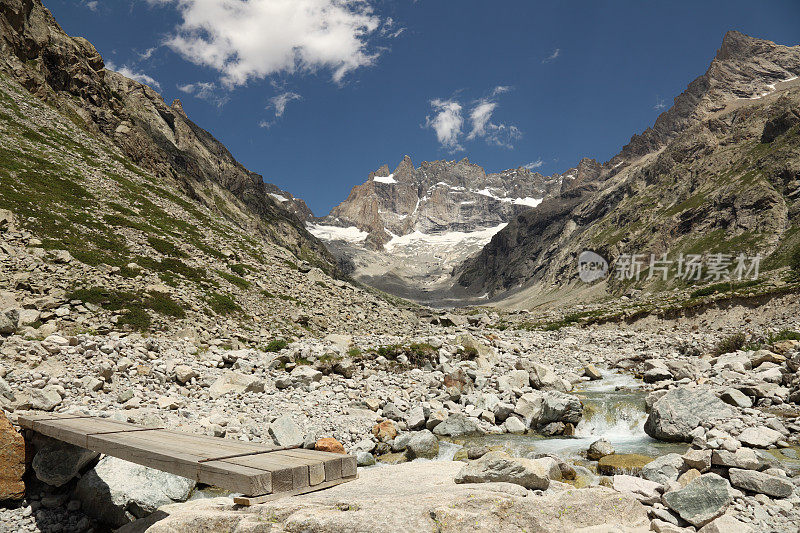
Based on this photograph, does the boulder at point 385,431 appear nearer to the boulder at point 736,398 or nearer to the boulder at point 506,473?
the boulder at point 506,473

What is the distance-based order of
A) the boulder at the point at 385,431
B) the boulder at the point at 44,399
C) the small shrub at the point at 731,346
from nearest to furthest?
the boulder at the point at 44,399 → the boulder at the point at 385,431 → the small shrub at the point at 731,346

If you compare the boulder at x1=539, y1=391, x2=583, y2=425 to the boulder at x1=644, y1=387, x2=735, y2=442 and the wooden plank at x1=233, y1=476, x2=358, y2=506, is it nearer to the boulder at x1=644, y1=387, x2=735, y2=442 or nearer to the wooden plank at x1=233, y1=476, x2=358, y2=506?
the boulder at x1=644, y1=387, x2=735, y2=442

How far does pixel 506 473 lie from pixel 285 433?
8.92 m

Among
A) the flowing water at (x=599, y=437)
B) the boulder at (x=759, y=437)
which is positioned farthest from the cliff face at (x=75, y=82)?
the boulder at (x=759, y=437)

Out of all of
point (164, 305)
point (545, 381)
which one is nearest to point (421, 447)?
point (545, 381)

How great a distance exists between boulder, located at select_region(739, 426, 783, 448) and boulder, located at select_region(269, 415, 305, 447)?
1345cm

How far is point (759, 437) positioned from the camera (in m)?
12.0

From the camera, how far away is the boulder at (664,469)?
885cm

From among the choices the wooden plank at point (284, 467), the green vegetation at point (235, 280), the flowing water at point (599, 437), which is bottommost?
the flowing water at point (599, 437)

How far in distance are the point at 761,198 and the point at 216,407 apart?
168105mm

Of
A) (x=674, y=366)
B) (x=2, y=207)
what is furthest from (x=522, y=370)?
(x=2, y=207)

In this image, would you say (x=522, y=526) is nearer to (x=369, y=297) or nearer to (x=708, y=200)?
(x=369, y=297)

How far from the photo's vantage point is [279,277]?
41906 mm

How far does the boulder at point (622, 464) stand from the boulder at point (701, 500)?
3846 mm
